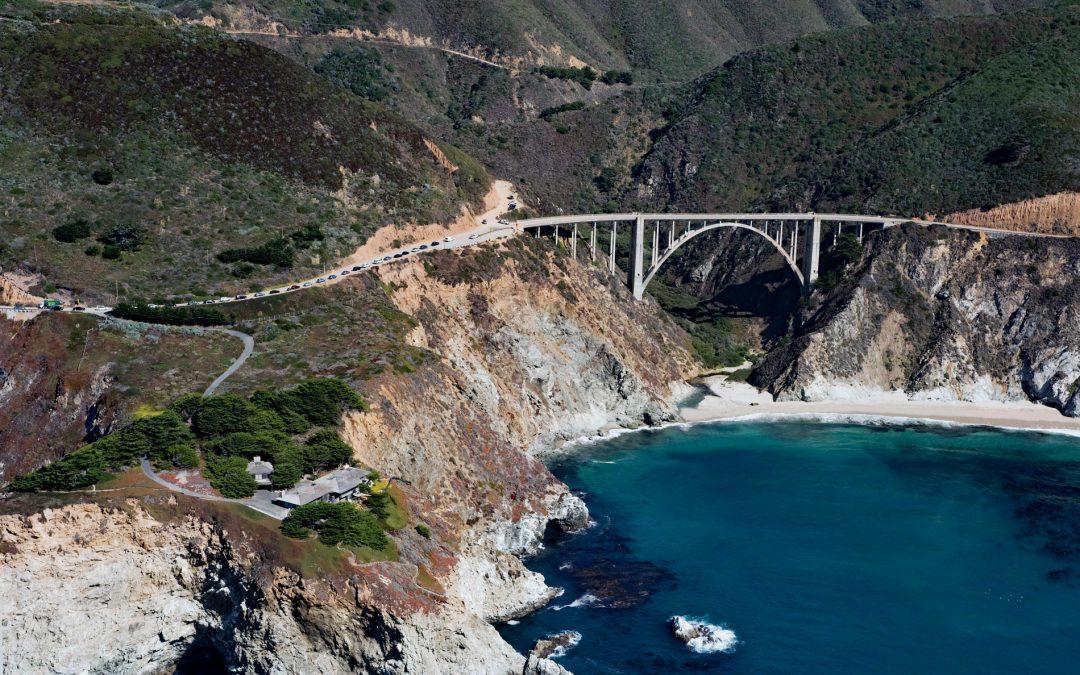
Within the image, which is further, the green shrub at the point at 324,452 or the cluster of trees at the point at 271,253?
the cluster of trees at the point at 271,253

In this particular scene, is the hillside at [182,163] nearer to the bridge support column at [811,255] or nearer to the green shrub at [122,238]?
the green shrub at [122,238]

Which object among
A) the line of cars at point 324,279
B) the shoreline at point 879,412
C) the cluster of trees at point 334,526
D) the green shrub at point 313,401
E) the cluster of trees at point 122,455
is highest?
the line of cars at point 324,279

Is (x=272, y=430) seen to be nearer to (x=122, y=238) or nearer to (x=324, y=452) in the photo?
(x=324, y=452)

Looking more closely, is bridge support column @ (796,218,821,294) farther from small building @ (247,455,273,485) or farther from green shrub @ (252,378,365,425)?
small building @ (247,455,273,485)

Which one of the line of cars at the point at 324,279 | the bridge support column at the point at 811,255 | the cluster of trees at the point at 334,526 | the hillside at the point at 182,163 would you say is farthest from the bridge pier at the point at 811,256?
the cluster of trees at the point at 334,526

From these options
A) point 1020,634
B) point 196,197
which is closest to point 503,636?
point 1020,634

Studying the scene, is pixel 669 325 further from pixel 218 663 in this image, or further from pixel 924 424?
pixel 218 663

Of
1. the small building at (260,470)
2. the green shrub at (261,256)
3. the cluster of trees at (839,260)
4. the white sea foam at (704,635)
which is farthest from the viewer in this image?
the cluster of trees at (839,260)

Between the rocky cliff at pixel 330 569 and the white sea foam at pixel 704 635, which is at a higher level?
the rocky cliff at pixel 330 569
